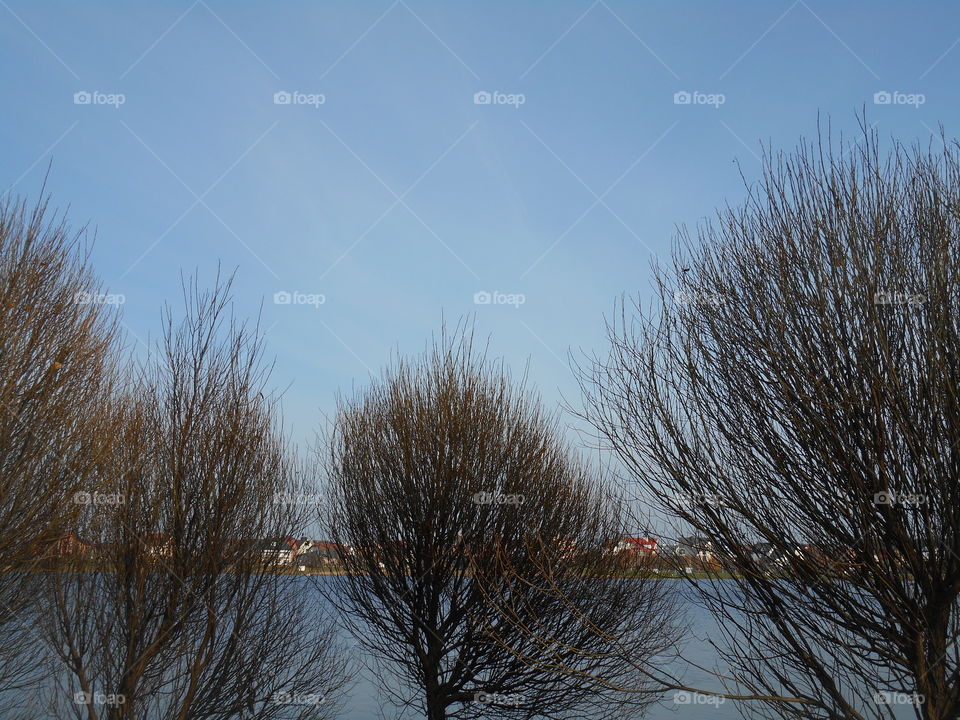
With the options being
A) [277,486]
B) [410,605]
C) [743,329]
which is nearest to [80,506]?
[277,486]

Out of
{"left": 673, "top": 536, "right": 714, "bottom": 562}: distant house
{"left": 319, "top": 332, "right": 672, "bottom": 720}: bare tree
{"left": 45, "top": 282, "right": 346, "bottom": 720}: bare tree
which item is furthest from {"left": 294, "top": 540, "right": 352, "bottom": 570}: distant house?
{"left": 673, "top": 536, "right": 714, "bottom": 562}: distant house

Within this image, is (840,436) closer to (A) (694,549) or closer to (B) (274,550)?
(A) (694,549)

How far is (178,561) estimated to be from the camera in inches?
358

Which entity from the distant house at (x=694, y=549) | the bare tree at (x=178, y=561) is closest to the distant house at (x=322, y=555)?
the bare tree at (x=178, y=561)

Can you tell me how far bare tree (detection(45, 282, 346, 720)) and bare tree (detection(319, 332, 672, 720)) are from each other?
2.79 metres

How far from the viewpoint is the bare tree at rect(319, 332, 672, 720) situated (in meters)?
12.4

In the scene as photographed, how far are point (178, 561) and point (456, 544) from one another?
15.5 feet

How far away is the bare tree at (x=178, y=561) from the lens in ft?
29.1

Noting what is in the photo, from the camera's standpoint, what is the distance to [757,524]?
5906 millimetres

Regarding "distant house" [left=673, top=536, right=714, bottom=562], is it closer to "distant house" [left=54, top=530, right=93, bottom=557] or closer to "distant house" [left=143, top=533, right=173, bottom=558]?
"distant house" [left=143, top=533, right=173, bottom=558]

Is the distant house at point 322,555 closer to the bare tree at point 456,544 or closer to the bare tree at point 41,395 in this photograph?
the bare tree at point 456,544

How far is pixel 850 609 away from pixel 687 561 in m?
1.40

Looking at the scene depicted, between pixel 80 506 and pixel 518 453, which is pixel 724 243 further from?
pixel 80 506

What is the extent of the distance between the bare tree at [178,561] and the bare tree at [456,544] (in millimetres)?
2791
